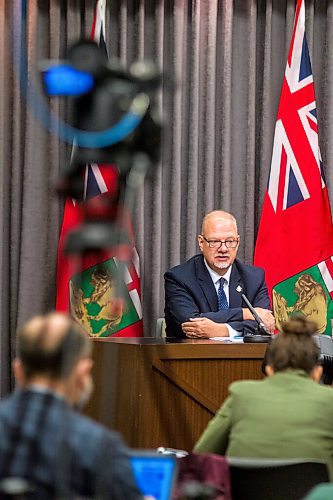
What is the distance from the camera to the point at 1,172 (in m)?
6.70

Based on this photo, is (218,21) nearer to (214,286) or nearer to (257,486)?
(214,286)

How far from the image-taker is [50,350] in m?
2.33

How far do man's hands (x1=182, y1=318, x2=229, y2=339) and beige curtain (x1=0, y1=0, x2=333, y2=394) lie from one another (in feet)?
4.61

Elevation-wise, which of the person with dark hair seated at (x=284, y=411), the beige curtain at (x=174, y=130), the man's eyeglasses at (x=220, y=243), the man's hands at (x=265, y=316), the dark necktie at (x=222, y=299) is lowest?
the person with dark hair seated at (x=284, y=411)

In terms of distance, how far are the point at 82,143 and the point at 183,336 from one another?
309 centimetres

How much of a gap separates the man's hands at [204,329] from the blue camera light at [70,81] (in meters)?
2.87

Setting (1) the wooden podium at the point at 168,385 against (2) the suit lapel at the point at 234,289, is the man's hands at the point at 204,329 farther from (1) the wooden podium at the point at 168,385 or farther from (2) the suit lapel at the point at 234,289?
(1) the wooden podium at the point at 168,385

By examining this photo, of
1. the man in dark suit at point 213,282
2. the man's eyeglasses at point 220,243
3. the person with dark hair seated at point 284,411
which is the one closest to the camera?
the person with dark hair seated at point 284,411

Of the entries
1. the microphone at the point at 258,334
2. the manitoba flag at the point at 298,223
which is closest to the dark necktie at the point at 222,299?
the microphone at the point at 258,334

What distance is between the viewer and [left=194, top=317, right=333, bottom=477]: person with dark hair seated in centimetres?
322

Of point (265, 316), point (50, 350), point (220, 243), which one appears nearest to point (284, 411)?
point (50, 350)

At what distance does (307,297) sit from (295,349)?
10.4 feet

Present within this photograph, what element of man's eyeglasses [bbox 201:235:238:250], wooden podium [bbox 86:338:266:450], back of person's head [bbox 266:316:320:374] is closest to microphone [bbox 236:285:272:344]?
wooden podium [bbox 86:338:266:450]

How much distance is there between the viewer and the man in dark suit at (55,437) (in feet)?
A: 7.32
